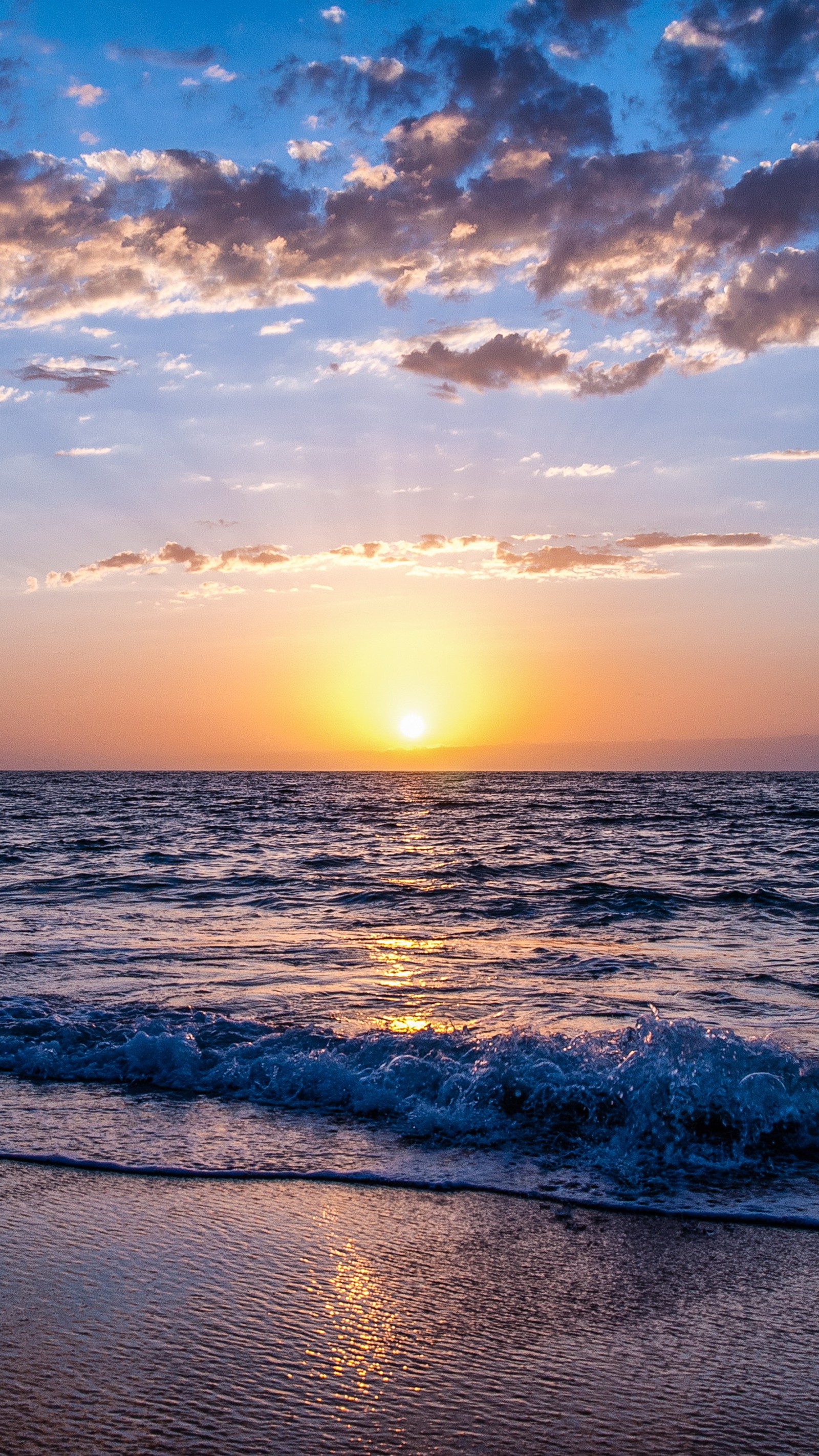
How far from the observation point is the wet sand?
3.17m

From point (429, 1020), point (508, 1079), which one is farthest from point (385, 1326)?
point (429, 1020)

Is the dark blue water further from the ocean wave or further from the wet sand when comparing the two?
the wet sand

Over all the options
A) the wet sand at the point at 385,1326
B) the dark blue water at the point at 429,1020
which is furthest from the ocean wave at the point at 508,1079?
the wet sand at the point at 385,1326

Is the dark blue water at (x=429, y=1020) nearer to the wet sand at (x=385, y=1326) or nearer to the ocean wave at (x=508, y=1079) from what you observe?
the ocean wave at (x=508, y=1079)

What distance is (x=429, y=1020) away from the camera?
28.3ft

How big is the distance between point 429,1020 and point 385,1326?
15.7ft

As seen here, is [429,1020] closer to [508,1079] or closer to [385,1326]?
[508,1079]

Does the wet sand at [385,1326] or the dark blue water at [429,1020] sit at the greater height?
the wet sand at [385,1326]

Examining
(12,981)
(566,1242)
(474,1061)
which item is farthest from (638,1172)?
(12,981)

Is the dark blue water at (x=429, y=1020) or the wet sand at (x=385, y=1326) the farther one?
the dark blue water at (x=429, y=1020)

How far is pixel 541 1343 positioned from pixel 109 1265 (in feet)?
6.19

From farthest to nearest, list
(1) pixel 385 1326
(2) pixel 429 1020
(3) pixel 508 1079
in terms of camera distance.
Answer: (2) pixel 429 1020 < (3) pixel 508 1079 < (1) pixel 385 1326

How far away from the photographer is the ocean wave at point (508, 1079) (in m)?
6.27

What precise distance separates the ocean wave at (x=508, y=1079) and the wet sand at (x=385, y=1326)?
3.94 ft
